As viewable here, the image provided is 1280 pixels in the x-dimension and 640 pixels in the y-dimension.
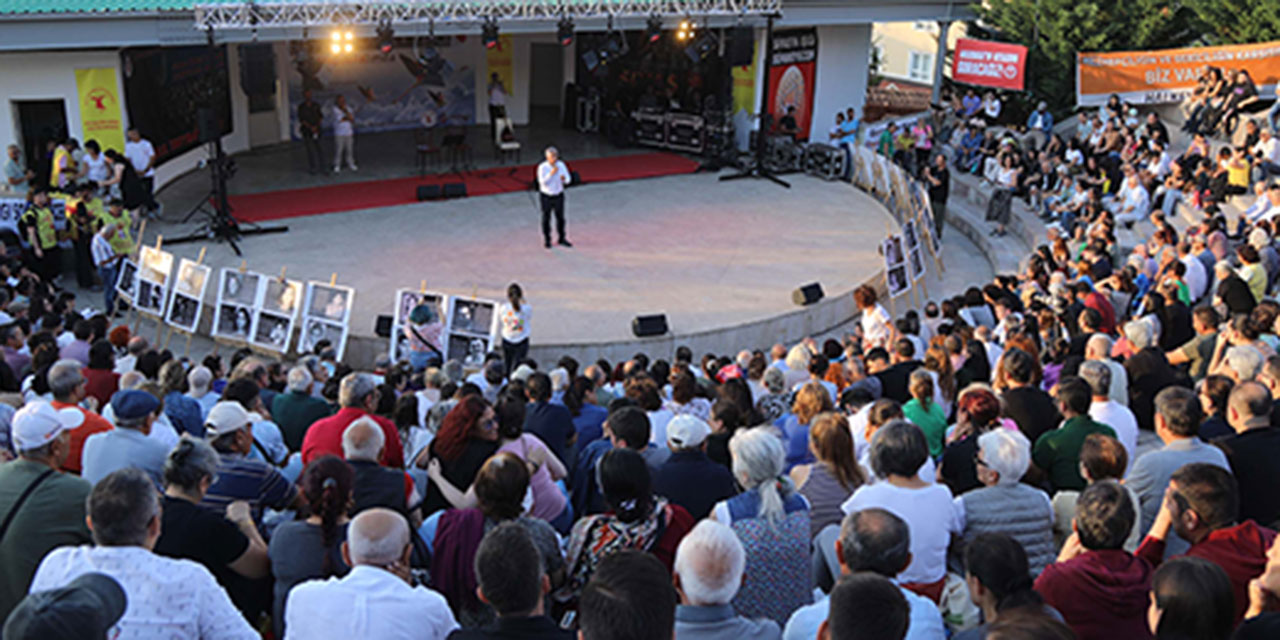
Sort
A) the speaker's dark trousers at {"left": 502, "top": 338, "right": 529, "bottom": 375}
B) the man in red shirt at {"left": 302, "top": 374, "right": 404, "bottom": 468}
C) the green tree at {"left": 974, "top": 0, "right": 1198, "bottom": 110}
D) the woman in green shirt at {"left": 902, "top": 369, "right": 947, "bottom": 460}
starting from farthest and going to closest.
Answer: the green tree at {"left": 974, "top": 0, "right": 1198, "bottom": 110}, the speaker's dark trousers at {"left": 502, "top": 338, "right": 529, "bottom": 375}, the woman in green shirt at {"left": 902, "top": 369, "right": 947, "bottom": 460}, the man in red shirt at {"left": 302, "top": 374, "right": 404, "bottom": 468}

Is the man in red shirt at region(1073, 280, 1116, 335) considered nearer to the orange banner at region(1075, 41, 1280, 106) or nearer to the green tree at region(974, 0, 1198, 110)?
the orange banner at region(1075, 41, 1280, 106)

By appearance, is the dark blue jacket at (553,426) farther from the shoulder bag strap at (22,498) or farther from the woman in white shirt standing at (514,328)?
the woman in white shirt standing at (514,328)

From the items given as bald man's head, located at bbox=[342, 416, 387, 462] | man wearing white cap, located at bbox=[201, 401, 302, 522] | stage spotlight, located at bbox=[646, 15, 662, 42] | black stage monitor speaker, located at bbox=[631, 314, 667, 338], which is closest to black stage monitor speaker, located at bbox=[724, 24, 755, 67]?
stage spotlight, located at bbox=[646, 15, 662, 42]

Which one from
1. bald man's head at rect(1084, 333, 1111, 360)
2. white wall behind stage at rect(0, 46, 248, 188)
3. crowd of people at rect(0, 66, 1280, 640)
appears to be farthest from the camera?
white wall behind stage at rect(0, 46, 248, 188)

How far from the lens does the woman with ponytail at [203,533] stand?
4.29 meters

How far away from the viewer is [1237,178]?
50.0 ft

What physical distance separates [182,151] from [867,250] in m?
11.3

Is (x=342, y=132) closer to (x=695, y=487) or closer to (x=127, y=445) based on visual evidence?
(x=127, y=445)

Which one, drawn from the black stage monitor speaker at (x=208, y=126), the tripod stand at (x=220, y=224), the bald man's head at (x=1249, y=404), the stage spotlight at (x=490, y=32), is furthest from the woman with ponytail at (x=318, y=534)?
the stage spotlight at (x=490, y=32)

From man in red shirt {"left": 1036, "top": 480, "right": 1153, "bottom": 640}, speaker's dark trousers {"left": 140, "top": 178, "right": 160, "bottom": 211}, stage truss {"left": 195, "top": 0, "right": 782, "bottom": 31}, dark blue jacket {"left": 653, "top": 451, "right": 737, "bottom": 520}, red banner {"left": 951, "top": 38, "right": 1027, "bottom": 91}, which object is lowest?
speaker's dark trousers {"left": 140, "top": 178, "right": 160, "bottom": 211}

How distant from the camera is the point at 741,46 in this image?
19.2m

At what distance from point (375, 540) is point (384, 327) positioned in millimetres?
8334

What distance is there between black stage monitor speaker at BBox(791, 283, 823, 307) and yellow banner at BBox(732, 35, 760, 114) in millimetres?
8825

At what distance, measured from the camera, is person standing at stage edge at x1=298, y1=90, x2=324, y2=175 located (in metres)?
18.4
